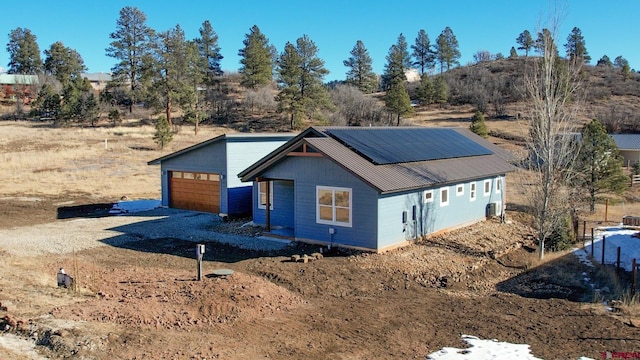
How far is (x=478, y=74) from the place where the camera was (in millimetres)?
93188

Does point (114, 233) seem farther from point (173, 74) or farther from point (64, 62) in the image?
point (64, 62)

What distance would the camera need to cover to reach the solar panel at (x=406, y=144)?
1861cm

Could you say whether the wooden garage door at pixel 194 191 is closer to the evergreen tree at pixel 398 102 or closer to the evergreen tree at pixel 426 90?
the evergreen tree at pixel 398 102

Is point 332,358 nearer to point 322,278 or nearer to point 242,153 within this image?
point 322,278

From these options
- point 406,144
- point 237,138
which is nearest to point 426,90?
point 237,138

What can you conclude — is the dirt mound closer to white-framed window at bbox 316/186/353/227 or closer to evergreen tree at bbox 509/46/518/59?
white-framed window at bbox 316/186/353/227

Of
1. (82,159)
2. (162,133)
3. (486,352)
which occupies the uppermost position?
A: (162,133)

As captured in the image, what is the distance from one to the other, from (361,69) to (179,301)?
249ft

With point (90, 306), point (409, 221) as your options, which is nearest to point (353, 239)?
point (409, 221)

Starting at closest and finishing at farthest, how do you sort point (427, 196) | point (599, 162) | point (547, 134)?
point (547, 134) → point (427, 196) → point (599, 162)

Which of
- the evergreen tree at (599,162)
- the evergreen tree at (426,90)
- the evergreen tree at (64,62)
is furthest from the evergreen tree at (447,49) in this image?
the evergreen tree at (599,162)

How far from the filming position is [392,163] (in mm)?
18203

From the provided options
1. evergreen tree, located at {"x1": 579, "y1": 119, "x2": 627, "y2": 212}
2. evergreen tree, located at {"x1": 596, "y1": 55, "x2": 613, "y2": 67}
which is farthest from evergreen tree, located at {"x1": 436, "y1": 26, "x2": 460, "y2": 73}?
evergreen tree, located at {"x1": 579, "y1": 119, "x2": 627, "y2": 212}

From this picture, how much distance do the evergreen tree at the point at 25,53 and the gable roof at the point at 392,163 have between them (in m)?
84.4
